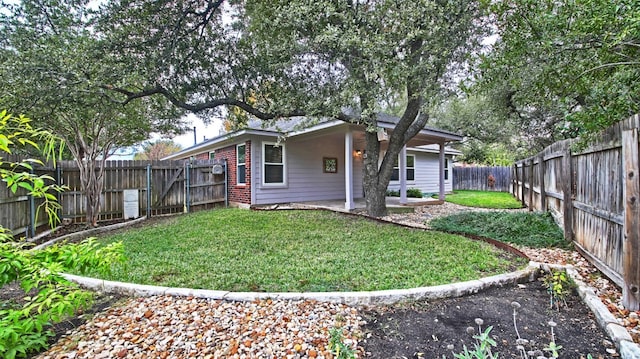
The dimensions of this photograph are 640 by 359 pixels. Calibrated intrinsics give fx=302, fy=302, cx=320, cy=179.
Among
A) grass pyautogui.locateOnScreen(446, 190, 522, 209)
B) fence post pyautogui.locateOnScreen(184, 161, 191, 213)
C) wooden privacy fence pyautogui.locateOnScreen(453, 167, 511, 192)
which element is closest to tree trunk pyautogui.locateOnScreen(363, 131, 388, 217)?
grass pyautogui.locateOnScreen(446, 190, 522, 209)

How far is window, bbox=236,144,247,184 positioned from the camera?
977cm

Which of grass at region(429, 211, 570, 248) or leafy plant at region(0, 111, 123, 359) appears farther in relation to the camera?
grass at region(429, 211, 570, 248)

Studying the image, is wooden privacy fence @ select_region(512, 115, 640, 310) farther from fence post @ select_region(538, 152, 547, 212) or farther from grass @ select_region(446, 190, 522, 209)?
grass @ select_region(446, 190, 522, 209)

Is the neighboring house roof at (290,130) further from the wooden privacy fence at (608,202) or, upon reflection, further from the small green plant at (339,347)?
the small green plant at (339,347)

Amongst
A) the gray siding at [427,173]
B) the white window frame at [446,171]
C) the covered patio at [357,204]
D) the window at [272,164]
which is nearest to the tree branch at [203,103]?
the window at [272,164]

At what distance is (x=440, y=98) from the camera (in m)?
5.16

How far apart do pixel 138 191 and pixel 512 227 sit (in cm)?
905

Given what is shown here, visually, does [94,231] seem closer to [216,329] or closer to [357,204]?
[216,329]

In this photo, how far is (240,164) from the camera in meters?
9.93

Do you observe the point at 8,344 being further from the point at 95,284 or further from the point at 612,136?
the point at 612,136

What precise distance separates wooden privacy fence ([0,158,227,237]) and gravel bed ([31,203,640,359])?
457cm

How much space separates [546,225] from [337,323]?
4727 millimetres

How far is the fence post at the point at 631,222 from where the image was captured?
241cm

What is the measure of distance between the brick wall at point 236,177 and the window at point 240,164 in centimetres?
12
